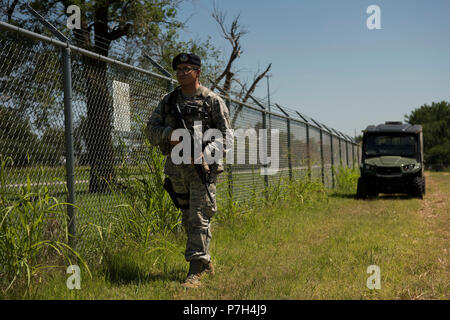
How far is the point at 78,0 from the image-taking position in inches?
562

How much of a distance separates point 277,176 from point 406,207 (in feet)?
9.05

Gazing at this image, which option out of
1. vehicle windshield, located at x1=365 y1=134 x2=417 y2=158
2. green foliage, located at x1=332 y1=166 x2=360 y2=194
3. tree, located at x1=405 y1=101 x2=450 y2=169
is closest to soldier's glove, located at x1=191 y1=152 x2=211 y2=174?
vehicle windshield, located at x1=365 y1=134 x2=417 y2=158

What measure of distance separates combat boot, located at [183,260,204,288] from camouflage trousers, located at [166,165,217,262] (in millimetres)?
51

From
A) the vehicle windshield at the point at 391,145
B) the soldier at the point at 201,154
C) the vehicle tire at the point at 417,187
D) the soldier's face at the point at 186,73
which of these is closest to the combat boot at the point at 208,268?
the soldier at the point at 201,154

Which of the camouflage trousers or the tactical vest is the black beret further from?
the camouflage trousers

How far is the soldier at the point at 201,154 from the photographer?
3574 millimetres

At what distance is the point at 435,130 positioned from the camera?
4922 centimetres

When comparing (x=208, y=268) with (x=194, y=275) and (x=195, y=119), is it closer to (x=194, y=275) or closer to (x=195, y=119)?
(x=194, y=275)

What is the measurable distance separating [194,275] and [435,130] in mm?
51541

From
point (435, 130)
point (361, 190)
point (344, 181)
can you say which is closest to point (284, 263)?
point (361, 190)

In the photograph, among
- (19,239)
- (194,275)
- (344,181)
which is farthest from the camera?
(344,181)
